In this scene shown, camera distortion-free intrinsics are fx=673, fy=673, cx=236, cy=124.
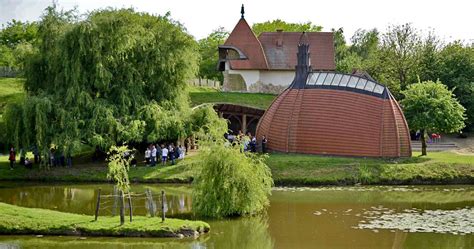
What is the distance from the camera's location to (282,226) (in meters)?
24.0

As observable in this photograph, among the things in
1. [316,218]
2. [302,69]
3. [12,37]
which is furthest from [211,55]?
[316,218]

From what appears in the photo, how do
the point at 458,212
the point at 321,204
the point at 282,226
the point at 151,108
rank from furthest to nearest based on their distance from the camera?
the point at 151,108 → the point at 321,204 → the point at 458,212 → the point at 282,226

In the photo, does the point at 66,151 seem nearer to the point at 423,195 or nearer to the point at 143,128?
the point at 143,128

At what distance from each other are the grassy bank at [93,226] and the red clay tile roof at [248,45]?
37092mm

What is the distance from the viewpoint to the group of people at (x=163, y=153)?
122 ft

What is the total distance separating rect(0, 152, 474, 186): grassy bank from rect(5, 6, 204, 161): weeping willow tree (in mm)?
1774

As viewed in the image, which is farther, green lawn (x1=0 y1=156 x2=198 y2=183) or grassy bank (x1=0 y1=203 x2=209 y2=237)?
green lawn (x1=0 y1=156 x2=198 y2=183)

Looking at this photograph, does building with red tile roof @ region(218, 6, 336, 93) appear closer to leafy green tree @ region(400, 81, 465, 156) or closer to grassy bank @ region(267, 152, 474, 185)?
leafy green tree @ region(400, 81, 465, 156)

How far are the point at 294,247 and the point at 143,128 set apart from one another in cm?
1757

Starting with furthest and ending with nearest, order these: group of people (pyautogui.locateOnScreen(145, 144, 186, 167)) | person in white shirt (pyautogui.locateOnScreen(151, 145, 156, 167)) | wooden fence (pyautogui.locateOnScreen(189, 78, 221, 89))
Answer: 1. wooden fence (pyautogui.locateOnScreen(189, 78, 221, 89))
2. group of people (pyautogui.locateOnScreen(145, 144, 186, 167))
3. person in white shirt (pyautogui.locateOnScreen(151, 145, 156, 167))

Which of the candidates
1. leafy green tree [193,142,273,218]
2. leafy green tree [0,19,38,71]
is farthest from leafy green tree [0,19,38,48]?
leafy green tree [193,142,273,218]

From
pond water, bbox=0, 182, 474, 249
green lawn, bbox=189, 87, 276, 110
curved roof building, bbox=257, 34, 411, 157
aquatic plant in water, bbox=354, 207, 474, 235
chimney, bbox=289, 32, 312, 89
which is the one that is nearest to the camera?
pond water, bbox=0, 182, 474, 249

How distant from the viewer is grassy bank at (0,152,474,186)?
115 ft

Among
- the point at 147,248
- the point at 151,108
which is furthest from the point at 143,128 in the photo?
the point at 147,248
